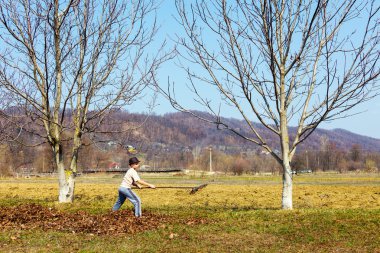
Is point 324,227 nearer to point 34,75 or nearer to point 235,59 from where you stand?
point 235,59

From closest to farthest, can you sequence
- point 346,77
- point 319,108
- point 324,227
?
point 324,227
point 346,77
point 319,108

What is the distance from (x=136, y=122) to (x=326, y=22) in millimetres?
8401

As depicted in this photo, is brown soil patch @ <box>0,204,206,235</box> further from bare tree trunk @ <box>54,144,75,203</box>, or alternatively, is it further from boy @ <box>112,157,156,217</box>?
bare tree trunk @ <box>54,144,75,203</box>

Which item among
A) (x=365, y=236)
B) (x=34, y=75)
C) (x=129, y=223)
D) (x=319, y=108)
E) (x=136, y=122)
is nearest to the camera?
(x=365, y=236)

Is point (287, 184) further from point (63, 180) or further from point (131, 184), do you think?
point (63, 180)

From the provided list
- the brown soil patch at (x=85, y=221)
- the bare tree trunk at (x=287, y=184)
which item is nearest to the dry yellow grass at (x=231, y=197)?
the brown soil patch at (x=85, y=221)

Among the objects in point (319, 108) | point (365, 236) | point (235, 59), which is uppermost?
point (235, 59)

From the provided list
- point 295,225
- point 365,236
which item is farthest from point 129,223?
point 365,236

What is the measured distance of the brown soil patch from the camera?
9.65m

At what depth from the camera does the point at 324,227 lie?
30.5 ft

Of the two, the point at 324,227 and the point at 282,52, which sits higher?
the point at 282,52

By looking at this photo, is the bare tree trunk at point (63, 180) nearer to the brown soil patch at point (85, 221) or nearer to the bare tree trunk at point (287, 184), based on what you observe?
the brown soil patch at point (85, 221)

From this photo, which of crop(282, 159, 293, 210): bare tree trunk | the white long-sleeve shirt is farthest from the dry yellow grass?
crop(282, 159, 293, 210): bare tree trunk

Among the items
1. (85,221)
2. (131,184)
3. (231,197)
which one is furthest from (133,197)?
(231,197)
